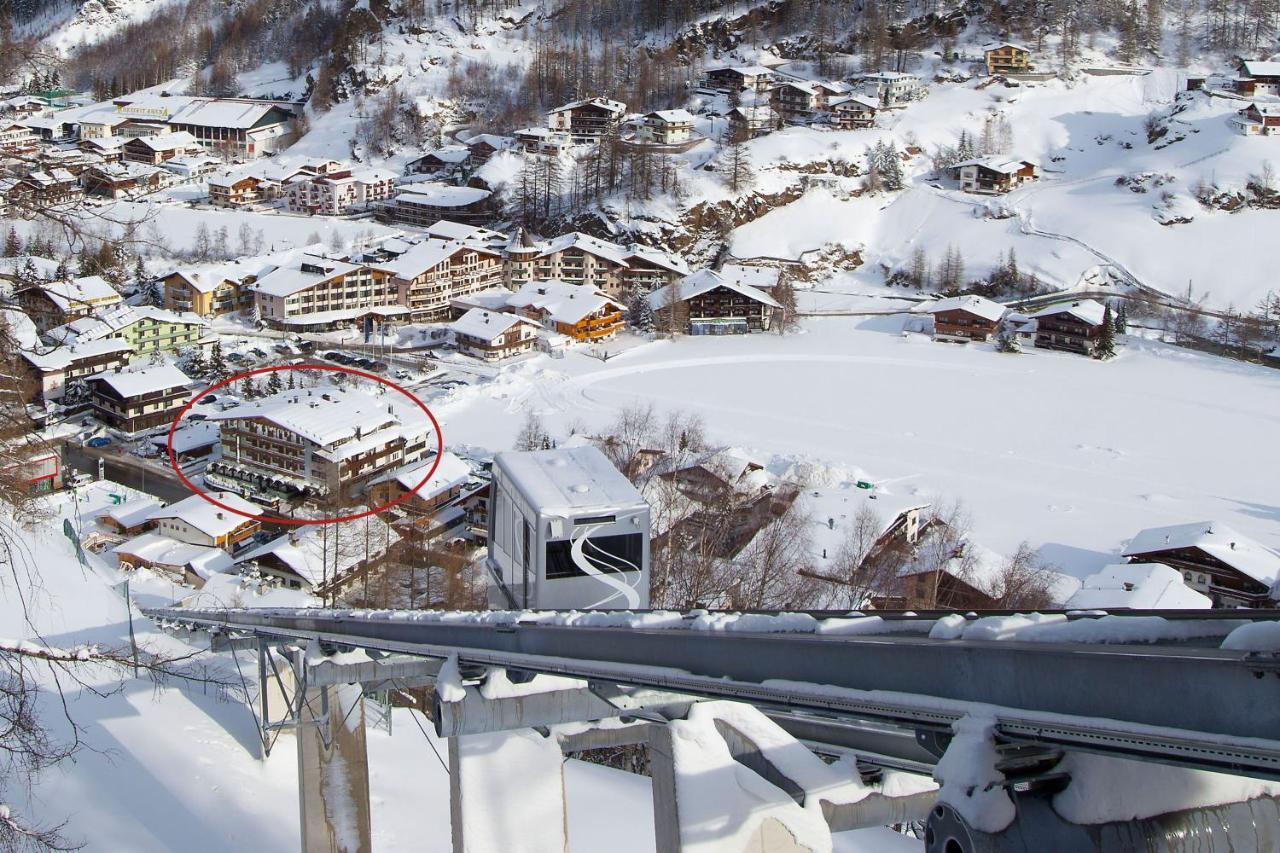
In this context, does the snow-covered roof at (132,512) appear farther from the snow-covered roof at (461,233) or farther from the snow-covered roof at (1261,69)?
the snow-covered roof at (1261,69)

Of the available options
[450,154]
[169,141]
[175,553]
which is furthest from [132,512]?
[169,141]

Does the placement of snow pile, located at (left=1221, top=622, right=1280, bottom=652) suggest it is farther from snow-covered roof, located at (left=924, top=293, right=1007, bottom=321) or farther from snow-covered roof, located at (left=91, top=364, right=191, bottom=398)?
snow-covered roof, located at (left=924, top=293, right=1007, bottom=321)

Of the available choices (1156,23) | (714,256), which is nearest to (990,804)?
(714,256)

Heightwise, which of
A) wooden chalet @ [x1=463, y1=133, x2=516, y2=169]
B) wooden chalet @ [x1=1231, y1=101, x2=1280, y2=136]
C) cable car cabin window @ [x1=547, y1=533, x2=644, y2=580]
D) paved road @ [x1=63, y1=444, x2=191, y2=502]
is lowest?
paved road @ [x1=63, y1=444, x2=191, y2=502]

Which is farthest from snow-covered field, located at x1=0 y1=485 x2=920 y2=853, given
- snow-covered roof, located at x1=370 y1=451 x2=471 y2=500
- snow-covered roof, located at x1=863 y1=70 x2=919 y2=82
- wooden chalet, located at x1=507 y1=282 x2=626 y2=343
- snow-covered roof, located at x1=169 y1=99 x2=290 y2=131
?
snow-covered roof, located at x1=169 y1=99 x2=290 y2=131

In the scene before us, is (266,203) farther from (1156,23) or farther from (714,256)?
(1156,23)

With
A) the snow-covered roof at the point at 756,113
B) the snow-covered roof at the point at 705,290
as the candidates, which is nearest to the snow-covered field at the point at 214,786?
the snow-covered roof at the point at 705,290
